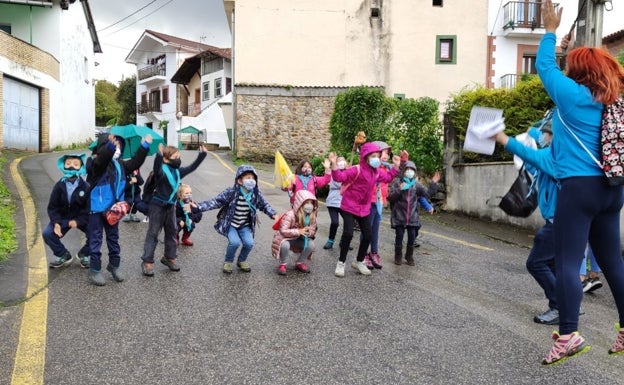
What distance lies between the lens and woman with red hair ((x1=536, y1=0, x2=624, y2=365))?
3.34 m

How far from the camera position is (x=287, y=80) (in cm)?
2527

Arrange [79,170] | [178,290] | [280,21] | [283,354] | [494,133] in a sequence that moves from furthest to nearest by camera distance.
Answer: [280,21], [79,170], [178,290], [283,354], [494,133]

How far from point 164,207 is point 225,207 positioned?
0.82m

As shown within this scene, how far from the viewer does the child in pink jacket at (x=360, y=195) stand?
677 cm

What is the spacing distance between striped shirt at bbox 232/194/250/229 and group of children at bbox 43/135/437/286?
0.01m

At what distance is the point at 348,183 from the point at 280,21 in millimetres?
20085

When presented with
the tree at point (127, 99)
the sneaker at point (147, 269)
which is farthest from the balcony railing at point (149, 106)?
the sneaker at point (147, 269)

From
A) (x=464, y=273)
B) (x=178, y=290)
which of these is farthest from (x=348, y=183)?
(x=178, y=290)

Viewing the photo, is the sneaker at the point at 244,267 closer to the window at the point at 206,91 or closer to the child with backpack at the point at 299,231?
the child with backpack at the point at 299,231

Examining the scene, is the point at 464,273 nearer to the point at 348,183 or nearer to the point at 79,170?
the point at 348,183

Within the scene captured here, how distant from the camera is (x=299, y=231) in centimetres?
692

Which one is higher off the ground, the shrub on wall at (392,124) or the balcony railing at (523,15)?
the balcony railing at (523,15)

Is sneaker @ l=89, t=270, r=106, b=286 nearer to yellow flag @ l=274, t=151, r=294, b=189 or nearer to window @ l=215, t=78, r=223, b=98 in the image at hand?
yellow flag @ l=274, t=151, r=294, b=189

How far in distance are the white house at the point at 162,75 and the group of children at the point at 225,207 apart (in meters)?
42.0
